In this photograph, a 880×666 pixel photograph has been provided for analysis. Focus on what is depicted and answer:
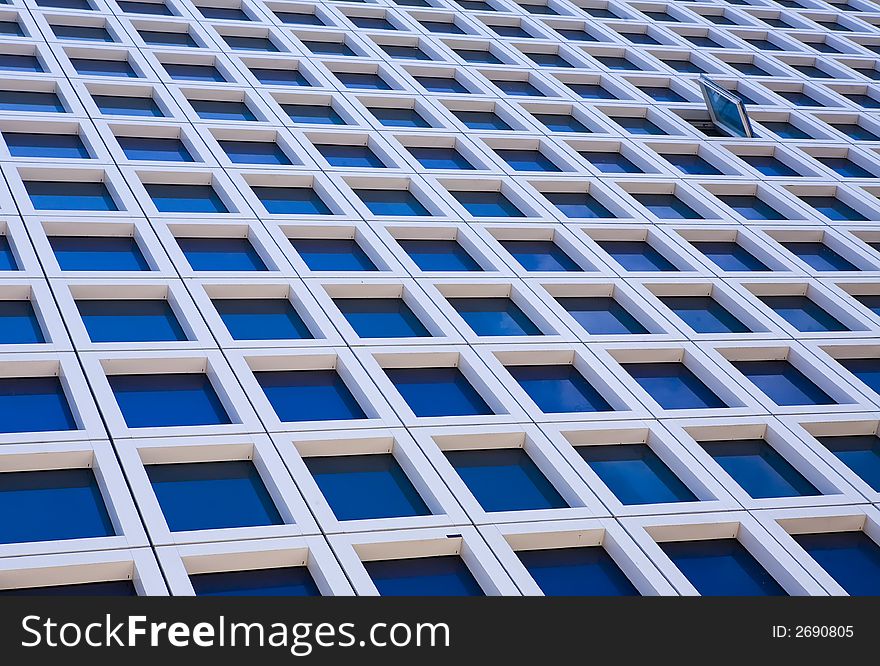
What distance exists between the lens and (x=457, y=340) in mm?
25719

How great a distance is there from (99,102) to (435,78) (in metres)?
10.7

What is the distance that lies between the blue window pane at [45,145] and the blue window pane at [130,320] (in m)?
6.68

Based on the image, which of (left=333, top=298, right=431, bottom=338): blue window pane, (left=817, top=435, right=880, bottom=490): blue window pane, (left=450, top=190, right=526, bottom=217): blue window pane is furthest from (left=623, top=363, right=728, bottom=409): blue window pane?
(left=450, top=190, right=526, bottom=217): blue window pane

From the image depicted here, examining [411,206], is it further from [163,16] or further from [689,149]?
Answer: [163,16]

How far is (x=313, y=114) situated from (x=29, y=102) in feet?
23.9

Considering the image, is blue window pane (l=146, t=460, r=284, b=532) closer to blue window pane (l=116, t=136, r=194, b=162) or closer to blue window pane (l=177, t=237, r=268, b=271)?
blue window pane (l=177, t=237, r=268, b=271)

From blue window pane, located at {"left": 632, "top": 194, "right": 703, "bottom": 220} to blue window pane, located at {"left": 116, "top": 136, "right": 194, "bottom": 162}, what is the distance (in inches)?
452

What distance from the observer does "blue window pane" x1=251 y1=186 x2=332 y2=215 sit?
98.8ft

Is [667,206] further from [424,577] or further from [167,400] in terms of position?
[424,577]

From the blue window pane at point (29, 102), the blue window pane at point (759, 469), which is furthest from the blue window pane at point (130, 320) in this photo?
the blue window pane at point (759, 469)

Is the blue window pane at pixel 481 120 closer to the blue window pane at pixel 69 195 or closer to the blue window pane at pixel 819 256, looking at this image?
the blue window pane at pixel 819 256

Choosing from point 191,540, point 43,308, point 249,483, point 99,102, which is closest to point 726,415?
point 249,483

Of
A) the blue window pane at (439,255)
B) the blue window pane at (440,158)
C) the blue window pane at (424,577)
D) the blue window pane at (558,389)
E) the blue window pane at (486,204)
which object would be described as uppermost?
the blue window pane at (440,158)

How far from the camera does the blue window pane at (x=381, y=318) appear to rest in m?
26.0
